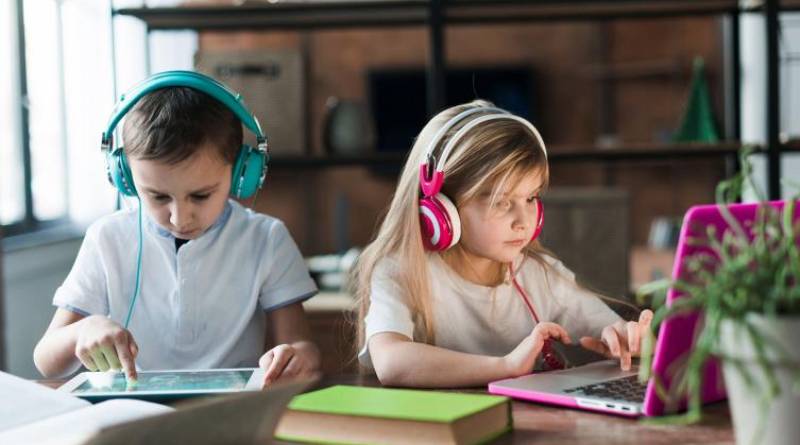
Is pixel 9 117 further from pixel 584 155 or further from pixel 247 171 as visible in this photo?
pixel 247 171

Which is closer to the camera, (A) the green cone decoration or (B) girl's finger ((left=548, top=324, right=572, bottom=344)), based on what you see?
(B) girl's finger ((left=548, top=324, right=572, bottom=344))

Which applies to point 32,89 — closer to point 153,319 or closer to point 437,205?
point 153,319

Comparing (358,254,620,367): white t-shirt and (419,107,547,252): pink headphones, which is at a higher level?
(419,107,547,252): pink headphones

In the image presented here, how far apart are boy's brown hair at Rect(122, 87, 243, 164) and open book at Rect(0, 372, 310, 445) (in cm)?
45

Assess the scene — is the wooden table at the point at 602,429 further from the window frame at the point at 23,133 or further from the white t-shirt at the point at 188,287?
the window frame at the point at 23,133

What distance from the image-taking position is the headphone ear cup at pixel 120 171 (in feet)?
4.50

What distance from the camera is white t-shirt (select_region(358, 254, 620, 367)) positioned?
148 cm

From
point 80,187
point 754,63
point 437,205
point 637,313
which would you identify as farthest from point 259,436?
point 754,63

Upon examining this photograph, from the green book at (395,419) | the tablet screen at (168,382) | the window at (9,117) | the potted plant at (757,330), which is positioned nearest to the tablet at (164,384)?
the tablet screen at (168,382)

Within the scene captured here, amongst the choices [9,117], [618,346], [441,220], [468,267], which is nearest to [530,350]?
[618,346]

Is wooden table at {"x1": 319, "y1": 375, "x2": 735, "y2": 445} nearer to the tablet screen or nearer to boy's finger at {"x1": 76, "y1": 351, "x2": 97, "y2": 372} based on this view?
the tablet screen

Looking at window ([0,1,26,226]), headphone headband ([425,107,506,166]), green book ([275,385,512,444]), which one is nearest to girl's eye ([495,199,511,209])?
headphone headband ([425,107,506,166])

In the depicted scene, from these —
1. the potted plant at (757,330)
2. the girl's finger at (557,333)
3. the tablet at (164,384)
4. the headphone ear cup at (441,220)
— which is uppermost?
the headphone ear cup at (441,220)

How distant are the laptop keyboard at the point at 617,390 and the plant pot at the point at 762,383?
0.26 m
